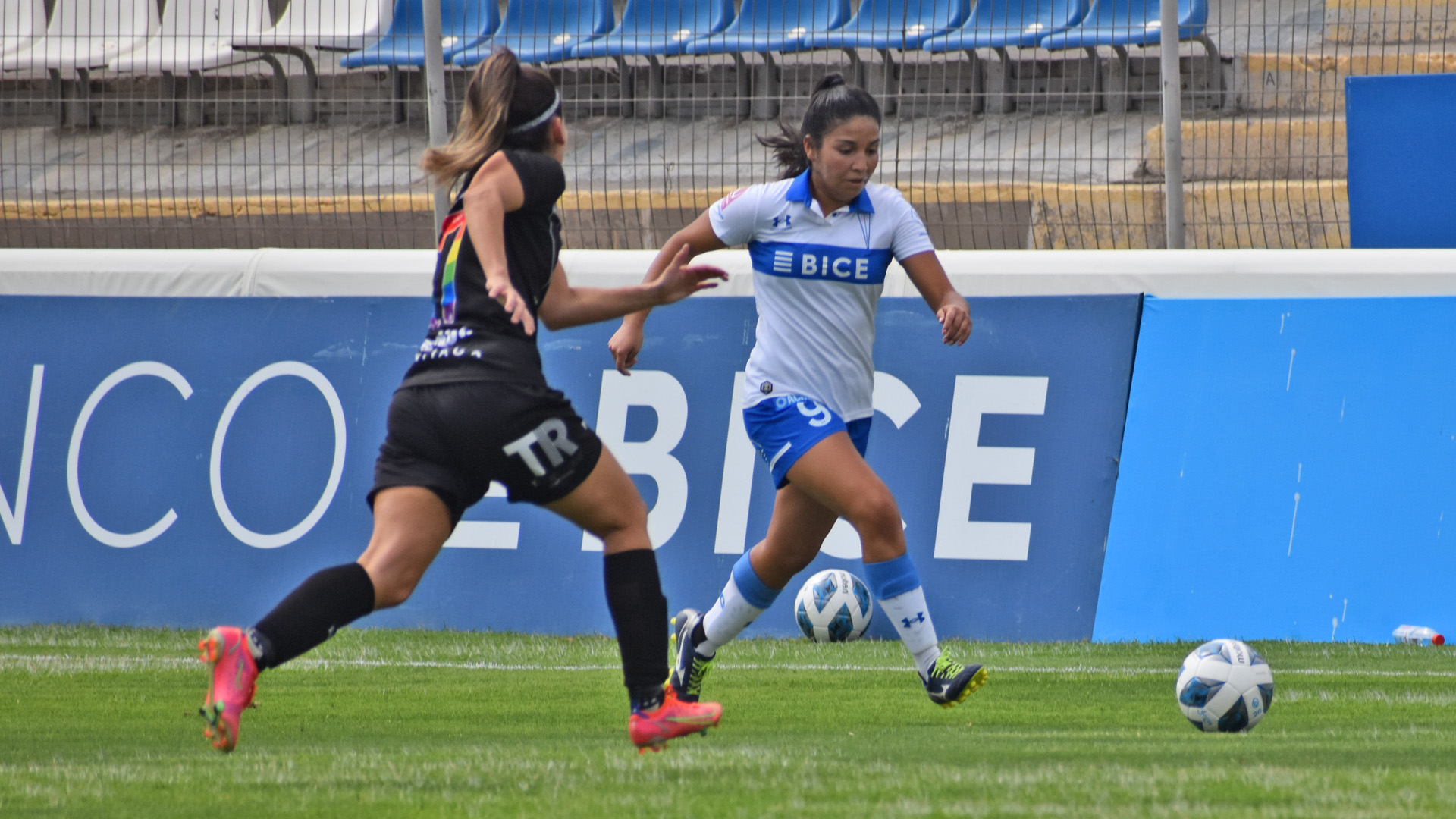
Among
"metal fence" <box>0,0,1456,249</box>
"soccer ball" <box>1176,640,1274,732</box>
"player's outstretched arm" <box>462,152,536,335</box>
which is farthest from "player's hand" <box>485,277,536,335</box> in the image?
"metal fence" <box>0,0,1456,249</box>

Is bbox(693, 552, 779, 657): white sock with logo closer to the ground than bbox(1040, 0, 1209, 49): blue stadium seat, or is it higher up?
closer to the ground

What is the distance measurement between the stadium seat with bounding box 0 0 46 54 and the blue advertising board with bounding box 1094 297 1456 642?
7937mm

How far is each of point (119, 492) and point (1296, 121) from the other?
705cm

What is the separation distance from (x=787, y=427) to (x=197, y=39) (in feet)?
30.3

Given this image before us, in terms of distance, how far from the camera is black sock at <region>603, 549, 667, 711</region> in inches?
181

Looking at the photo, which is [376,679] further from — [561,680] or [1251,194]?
[1251,194]

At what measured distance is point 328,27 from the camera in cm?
1330

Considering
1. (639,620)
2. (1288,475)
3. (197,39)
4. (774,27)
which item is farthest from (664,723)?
(197,39)

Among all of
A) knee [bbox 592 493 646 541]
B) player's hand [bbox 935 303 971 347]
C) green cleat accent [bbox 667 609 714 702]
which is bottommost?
green cleat accent [bbox 667 609 714 702]

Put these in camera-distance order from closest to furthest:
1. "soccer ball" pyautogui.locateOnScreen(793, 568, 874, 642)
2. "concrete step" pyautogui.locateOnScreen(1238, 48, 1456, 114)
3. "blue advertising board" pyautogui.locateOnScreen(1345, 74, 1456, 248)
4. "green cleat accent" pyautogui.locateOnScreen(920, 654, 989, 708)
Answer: "green cleat accent" pyautogui.locateOnScreen(920, 654, 989, 708), "soccer ball" pyautogui.locateOnScreen(793, 568, 874, 642), "blue advertising board" pyautogui.locateOnScreen(1345, 74, 1456, 248), "concrete step" pyautogui.locateOnScreen(1238, 48, 1456, 114)

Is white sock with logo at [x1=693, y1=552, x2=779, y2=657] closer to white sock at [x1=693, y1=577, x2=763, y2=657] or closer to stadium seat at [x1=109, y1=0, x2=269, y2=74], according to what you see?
white sock at [x1=693, y1=577, x2=763, y2=657]

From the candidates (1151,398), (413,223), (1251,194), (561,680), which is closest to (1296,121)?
(1251,194)

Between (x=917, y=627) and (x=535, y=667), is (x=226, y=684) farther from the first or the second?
(x=535, y=667)

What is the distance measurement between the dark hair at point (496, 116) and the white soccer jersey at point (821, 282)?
1.37 metres
